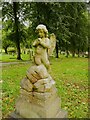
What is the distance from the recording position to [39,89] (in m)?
3.18

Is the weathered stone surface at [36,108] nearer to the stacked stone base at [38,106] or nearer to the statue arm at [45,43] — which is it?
the stacked stone base at [38,106]

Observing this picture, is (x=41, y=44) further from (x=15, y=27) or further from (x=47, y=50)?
(x=15, y=27)

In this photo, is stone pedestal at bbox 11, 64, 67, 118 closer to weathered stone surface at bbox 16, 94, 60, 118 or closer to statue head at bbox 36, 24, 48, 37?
weathered stone surface at bbox 16, 94, 60, 118

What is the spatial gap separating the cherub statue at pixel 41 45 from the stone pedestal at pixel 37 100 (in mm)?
296

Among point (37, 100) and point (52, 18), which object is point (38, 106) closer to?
point (37, 100)

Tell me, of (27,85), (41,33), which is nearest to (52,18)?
(41,33)

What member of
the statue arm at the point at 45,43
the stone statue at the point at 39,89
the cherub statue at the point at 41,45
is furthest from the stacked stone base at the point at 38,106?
the statue arm at the point at 45,43

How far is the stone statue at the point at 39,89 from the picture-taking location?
3.14 m

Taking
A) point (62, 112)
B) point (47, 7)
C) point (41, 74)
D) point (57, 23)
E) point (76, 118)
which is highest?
point (47, 7)

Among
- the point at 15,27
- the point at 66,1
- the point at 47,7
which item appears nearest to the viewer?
the point at 47,7

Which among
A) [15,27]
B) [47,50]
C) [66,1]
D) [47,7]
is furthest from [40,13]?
[47,50]

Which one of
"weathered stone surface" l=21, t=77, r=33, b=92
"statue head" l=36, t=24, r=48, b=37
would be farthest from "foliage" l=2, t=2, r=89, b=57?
"weathered stone surface" l=21, t=77, r=33, b=92

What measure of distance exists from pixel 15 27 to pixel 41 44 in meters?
15.2

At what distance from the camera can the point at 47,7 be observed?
45.6ft
